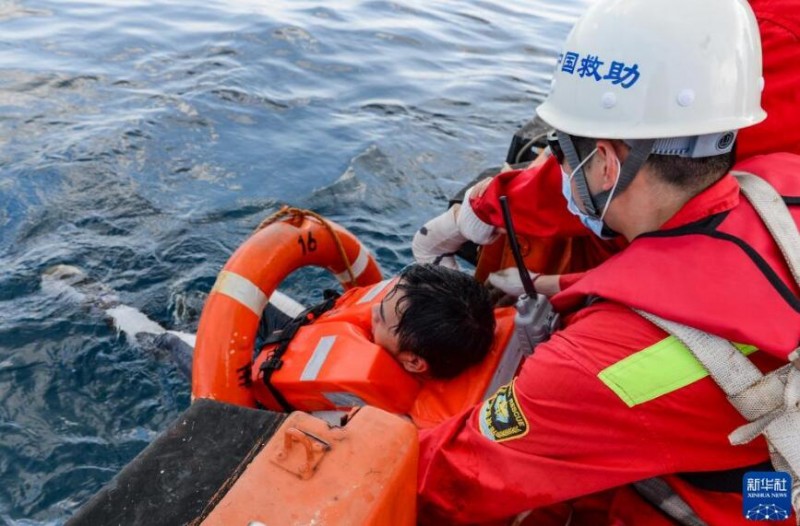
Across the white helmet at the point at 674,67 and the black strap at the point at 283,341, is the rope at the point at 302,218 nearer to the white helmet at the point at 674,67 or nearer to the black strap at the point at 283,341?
the black strap at the point at 283,341

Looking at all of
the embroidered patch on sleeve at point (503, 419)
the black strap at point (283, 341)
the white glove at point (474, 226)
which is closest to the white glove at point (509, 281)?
the white glove at point (474, 226)

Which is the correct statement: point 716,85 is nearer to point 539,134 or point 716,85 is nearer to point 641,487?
point 641,487

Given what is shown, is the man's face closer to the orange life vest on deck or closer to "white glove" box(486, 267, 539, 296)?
the orange life vest on deck

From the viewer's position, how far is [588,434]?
62.1 inches

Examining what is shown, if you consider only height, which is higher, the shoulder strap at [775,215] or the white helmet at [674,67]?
the white helmet at [674,67]

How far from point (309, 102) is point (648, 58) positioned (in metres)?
6.73

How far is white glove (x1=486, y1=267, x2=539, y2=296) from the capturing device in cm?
315

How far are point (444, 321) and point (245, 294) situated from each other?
103 cm

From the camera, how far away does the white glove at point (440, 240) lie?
10.7 feet

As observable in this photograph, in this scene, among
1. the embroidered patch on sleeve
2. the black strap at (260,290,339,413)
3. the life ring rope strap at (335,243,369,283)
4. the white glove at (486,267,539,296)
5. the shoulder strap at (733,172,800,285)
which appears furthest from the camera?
the life ring rope strap at (335,243,369,283)

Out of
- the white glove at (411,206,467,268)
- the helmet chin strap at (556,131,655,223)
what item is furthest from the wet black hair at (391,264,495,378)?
the helmet chin strap at (556,131,655,223)

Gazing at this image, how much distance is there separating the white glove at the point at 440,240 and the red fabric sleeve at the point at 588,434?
162 cm

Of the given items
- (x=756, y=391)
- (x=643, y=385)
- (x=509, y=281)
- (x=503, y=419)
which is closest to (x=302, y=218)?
(x=509, y=281)

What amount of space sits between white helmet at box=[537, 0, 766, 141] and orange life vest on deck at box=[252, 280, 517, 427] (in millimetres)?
1235
